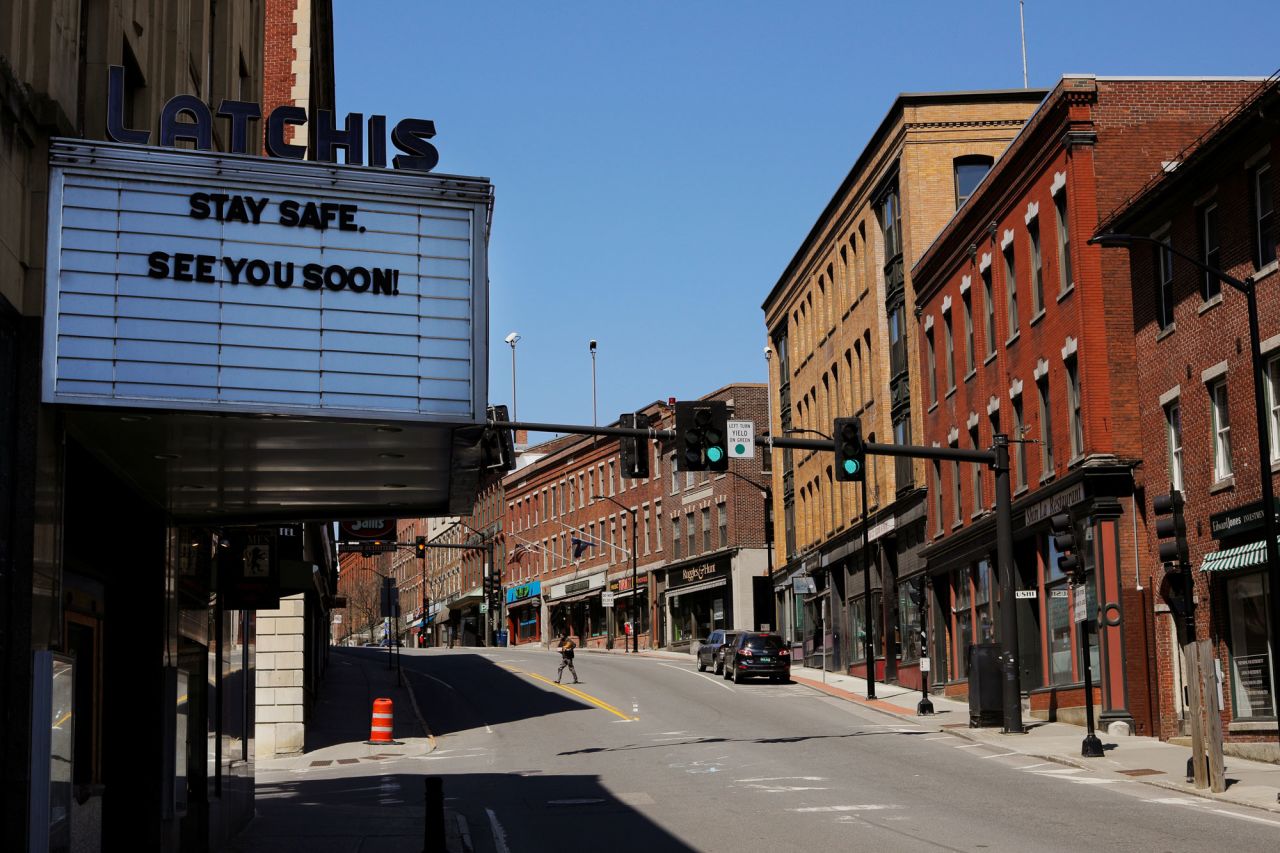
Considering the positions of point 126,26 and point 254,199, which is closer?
point 254,199

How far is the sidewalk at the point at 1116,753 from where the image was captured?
71.8ft

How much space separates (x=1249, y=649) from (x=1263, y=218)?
7.36 metres

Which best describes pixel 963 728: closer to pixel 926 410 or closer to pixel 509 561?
pixel 926 410

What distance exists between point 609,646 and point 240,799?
69.1 metres

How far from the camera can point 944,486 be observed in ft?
152

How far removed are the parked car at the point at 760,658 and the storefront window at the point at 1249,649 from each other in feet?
80.1

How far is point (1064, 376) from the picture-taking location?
35.8m

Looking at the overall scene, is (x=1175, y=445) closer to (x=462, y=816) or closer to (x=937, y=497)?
(x=462, y=816)

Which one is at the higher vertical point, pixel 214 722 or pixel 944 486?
pixel 944 486

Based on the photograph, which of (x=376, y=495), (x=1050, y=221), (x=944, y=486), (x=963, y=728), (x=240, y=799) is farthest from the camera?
(x=944, y=486)

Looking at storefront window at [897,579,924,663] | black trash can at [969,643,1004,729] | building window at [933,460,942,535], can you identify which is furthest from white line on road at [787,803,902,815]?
storefront window at [897,579,924,663]

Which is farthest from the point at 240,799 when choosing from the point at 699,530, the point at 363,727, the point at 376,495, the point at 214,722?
the point at 699,530

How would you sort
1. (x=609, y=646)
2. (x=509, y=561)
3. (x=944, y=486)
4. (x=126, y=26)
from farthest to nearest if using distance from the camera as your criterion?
(x=509, y=561), (x=609, y=646), (x=944, y=486), (x=126, y=26)

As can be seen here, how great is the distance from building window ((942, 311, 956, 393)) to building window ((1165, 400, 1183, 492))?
1450 centimetres
